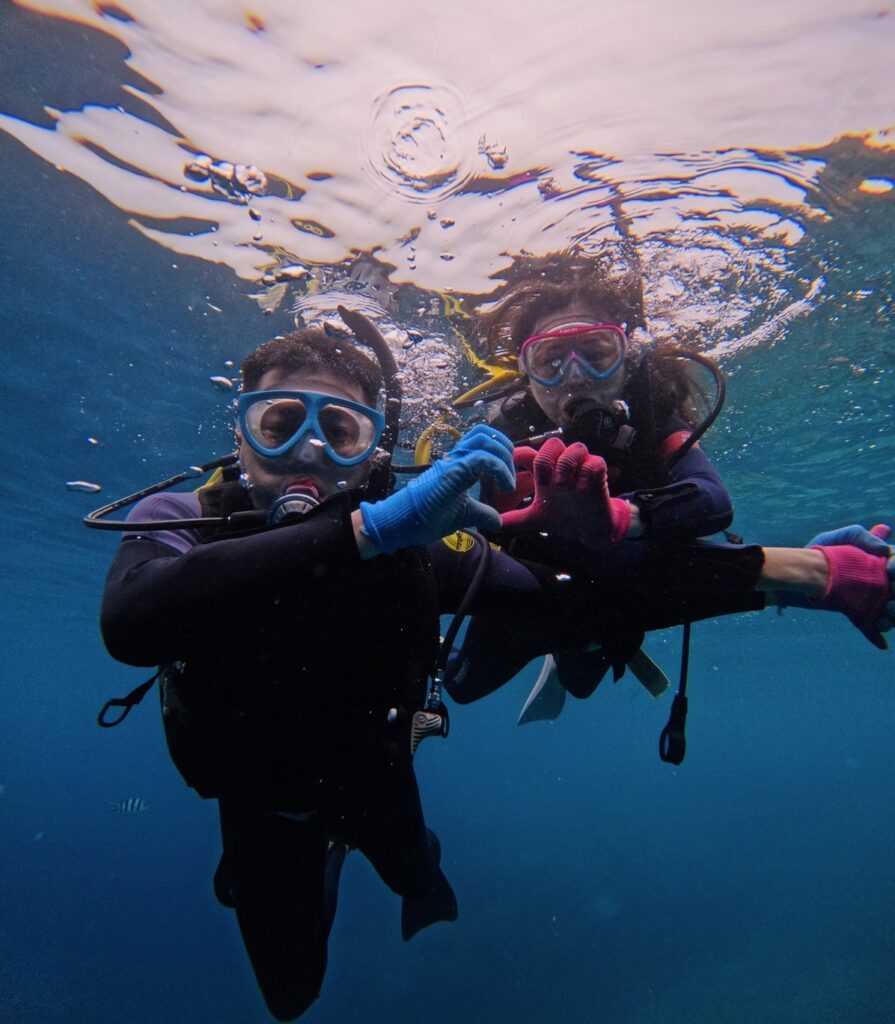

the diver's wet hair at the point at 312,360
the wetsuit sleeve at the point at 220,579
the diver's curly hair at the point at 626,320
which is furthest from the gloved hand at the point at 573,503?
the diver's curly hair at the point at 626,320

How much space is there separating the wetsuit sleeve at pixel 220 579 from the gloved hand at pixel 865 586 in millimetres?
3097

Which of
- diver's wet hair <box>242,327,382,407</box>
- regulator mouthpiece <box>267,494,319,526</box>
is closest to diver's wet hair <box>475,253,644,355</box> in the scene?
diver's wet hair <box>242,327,382,407</box>

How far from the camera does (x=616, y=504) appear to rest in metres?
3.38

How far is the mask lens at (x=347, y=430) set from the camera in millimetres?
3498

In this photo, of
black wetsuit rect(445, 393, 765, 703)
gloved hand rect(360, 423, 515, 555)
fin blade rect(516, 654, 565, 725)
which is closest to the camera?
gloved hand rect(360, 423, 515, 555)

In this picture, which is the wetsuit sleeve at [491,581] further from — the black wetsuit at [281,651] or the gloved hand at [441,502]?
the gloved hand at [441,502]

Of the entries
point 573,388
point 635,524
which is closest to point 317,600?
point 635,524

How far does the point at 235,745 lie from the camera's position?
326 centimetres

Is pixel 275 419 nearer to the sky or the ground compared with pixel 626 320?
nearer to the ground

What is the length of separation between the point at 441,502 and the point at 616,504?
1576mm

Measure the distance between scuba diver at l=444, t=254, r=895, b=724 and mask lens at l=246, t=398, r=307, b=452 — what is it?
1.45 m

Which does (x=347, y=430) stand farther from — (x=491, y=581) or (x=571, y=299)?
(x=571, y=299)

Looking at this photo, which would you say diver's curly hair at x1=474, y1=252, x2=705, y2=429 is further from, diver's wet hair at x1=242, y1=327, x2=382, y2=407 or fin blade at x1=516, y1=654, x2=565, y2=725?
fin blade at x1=516, y1=654, x2=565, y2=725

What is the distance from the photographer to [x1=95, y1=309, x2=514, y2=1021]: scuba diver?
2.32 m
